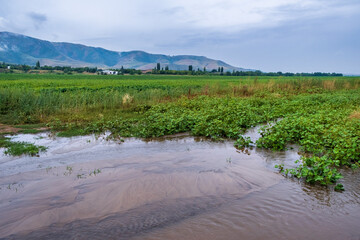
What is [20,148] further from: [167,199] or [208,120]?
[208,120]

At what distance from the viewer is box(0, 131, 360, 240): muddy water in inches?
146

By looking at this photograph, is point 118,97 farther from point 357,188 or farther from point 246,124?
point 357,188

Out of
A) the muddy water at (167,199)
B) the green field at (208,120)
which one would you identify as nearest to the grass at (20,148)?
the muddy water at (167,199)

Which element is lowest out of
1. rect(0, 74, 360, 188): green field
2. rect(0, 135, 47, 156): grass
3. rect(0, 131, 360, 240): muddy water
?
rect(0, 135, 47, 156): grass

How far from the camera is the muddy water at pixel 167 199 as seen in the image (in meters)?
3.72

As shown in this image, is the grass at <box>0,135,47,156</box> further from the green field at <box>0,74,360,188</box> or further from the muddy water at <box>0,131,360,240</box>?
the green field at <box>0,74,360,188</box>

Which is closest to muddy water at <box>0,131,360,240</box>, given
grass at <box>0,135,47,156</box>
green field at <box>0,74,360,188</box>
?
grass at <box>0,135,47,156</box>

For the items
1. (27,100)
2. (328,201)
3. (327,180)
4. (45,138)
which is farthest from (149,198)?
(27,100)

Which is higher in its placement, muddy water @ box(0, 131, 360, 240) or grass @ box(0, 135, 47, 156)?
muddy water @ box(0, 131, 360, 240)

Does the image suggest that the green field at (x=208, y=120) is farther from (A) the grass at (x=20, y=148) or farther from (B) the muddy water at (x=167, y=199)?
(A) the grass at (x=20, y=148)

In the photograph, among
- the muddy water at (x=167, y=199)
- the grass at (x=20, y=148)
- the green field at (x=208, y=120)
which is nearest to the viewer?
the muddy water at (x=167, y=199)

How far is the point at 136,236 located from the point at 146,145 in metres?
4.60

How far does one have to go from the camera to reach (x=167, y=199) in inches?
181

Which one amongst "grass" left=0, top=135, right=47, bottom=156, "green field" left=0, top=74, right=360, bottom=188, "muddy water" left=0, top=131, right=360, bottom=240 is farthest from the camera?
"grass" left=0, top=135, right=47, bottom=156
